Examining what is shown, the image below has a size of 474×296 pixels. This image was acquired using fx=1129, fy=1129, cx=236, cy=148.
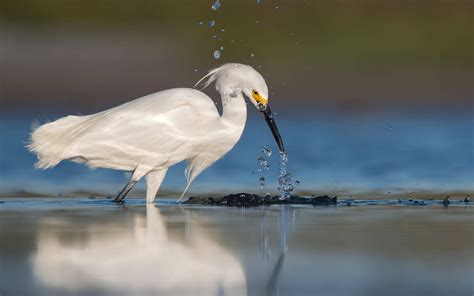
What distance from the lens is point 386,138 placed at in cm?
1377

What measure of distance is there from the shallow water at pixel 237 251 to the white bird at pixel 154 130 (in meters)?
0.83

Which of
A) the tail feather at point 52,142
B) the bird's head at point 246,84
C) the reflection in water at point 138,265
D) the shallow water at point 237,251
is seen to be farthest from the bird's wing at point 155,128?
the reflection in water at point 138,265

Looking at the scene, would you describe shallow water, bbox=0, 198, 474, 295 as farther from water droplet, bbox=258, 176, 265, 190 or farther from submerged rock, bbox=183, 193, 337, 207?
water droplet, bbox=258, 176, 265, 190

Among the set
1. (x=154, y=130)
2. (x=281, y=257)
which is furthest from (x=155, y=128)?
(x=281, y=257)

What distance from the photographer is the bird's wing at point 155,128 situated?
9719 millimetres

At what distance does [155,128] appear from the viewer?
31.9 ft

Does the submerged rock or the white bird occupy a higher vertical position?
the white bird

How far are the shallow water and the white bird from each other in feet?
2.71

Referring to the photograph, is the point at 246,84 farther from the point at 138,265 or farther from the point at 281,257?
the point at 138,265

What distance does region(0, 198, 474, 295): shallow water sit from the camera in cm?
541

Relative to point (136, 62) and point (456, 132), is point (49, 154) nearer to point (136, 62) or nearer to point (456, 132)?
point (456, 132)

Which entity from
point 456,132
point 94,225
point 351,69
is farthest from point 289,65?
point 94,225

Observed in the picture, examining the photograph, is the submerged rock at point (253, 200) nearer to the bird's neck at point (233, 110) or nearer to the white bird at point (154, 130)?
the white bird at point (154, 130)

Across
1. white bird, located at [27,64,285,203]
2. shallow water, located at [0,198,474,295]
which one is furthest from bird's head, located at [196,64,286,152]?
shallow water, located at [0,198,474,295]
